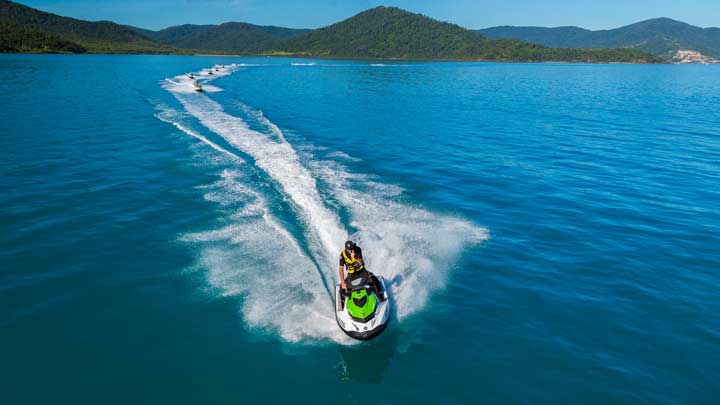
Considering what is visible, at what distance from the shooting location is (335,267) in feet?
54.8

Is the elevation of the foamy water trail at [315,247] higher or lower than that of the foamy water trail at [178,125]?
lower

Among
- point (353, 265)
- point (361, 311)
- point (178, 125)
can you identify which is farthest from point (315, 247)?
point (178, 125)

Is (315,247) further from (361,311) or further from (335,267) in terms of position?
(361,311)

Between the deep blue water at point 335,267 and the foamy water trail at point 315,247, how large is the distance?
0.34 ft

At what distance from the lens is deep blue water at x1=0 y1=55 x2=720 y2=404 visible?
37.9 feet

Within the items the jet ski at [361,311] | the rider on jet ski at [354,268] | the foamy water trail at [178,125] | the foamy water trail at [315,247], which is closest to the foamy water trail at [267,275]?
the foamy water trail at [315,247]

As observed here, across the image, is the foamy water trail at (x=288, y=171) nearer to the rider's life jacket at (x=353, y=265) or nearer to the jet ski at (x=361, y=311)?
the rider's life jacket at (x=353, y=265)

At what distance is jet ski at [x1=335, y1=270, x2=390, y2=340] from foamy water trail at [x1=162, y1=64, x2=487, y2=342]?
63 centimetres

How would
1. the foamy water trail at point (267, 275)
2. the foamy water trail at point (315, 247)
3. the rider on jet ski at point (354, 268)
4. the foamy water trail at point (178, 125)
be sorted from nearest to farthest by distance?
the foamy water trail at point (267, 275), the rider on jet ski at point (354, 268), the foamy water trail at point (315, 247), the foamy water trail at point (178, 125)

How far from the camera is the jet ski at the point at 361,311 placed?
12.5 meters

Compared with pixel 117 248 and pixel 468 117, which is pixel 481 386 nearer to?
pixel 117 248

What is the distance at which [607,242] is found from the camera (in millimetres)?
19438

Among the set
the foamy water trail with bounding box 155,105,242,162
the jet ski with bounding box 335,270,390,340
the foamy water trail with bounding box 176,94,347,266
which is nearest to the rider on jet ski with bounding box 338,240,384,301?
the jet ski with bounding box 335,270,390,340

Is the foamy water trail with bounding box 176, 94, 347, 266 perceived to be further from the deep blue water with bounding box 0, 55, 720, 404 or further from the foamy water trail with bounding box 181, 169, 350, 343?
the foamy water trail with bounding box 181, 169, 350, 343
